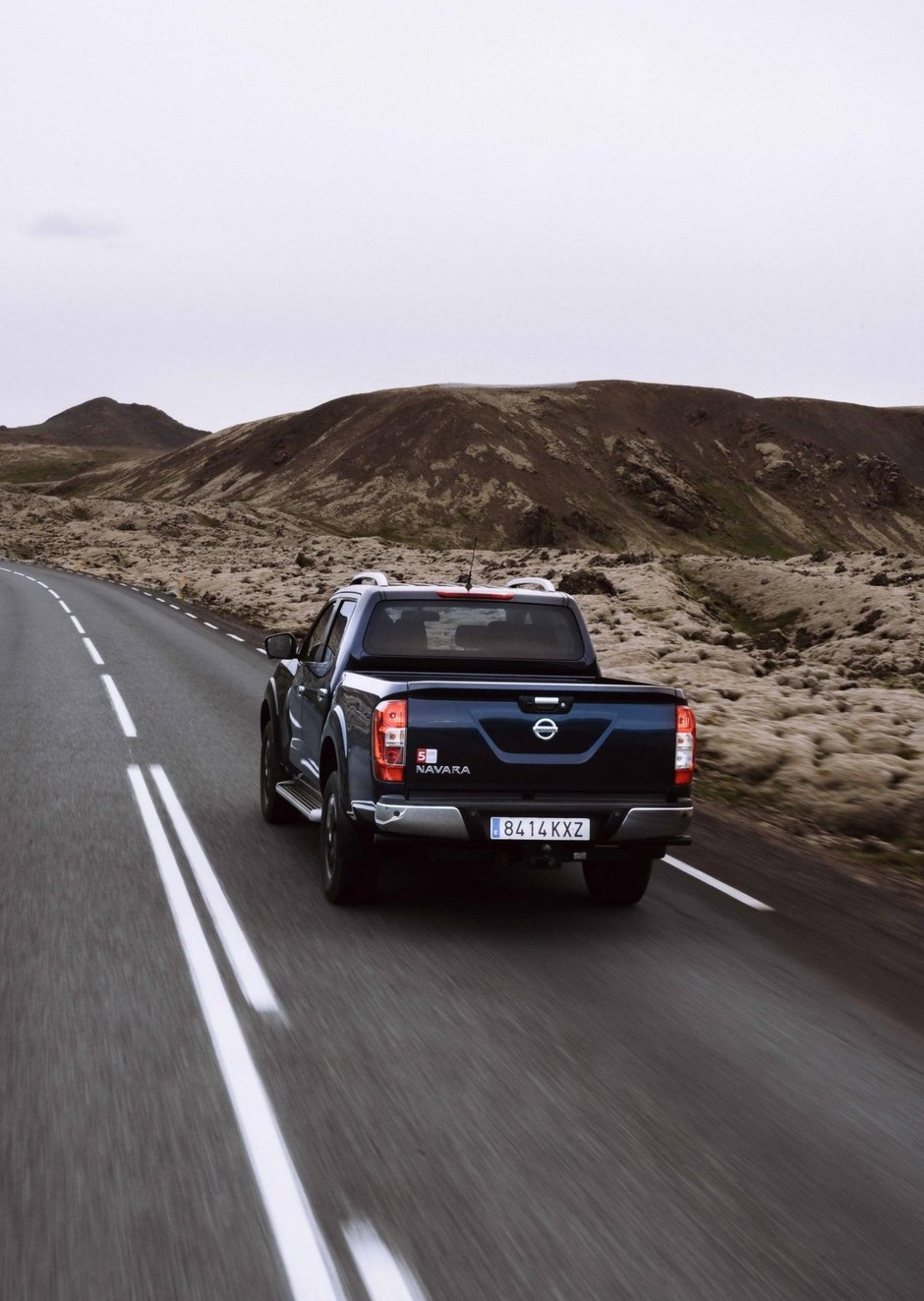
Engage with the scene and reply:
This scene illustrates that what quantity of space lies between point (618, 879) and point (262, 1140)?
3.68 meters

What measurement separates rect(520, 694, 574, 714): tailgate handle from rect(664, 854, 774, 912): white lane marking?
1.88 m

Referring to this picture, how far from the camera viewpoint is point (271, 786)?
9.27 m

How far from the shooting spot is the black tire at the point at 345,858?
673 cm

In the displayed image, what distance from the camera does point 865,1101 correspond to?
453 centimetres

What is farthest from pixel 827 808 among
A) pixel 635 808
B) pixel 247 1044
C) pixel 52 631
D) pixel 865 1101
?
pixel 52 631

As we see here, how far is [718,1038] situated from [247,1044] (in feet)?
6.18

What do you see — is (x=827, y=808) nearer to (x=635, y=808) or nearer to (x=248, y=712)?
(x=635, y=808)

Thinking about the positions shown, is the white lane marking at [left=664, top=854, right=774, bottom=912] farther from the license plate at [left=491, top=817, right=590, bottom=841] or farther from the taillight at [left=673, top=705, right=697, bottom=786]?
the license plate at [left=491, top=817, right=590, bottom=841]

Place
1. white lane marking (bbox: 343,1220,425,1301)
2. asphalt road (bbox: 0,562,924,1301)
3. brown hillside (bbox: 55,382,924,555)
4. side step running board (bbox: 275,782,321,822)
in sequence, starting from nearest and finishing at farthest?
white lane marking (bbox: 343,1220,425,1301) < asphalt road (bbox: 0,562,924,1301) < side step running board (bbox: 275,782,321,822) < brown hillside (bbox: 55,382,924,555)

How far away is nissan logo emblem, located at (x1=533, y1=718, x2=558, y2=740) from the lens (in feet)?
21.2

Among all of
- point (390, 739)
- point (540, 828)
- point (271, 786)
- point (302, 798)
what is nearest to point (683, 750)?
point (540, 828)

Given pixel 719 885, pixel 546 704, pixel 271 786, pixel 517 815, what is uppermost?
pixel 546 704

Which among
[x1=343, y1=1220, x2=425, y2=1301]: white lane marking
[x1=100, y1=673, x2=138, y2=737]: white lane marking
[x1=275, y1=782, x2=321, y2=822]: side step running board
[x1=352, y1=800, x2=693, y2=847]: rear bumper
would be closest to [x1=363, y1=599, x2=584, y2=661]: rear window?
[x1=275, y1=782, x2=321, y2=822]: side step running board

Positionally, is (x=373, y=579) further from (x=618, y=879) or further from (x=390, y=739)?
(x=618, y=879)
